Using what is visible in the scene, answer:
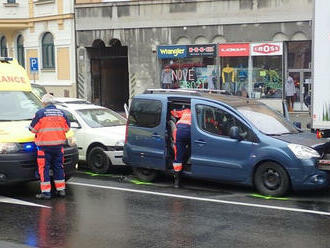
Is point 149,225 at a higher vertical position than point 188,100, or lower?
lower

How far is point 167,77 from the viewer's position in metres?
27.2

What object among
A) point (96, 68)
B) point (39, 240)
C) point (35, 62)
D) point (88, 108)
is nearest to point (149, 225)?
point (39, 240)

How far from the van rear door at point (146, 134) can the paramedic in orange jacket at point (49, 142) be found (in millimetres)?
1825

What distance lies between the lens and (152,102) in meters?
10.4

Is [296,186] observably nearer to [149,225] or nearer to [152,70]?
[149,225]

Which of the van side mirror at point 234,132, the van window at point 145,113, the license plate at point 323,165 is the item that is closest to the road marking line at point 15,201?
the van window at point 145,113

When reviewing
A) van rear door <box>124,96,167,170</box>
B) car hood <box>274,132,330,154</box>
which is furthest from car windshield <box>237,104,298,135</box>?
van rear door <box>124,96,167,170</box>

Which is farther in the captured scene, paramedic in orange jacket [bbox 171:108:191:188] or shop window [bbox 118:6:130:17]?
shop window [bbox 118:6:130:17]

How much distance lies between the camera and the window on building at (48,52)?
31422 millimetres

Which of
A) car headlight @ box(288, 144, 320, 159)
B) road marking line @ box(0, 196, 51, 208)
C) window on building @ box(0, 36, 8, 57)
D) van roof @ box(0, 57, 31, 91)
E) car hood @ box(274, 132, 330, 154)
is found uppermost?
window on building @ box(0, 36, 8, 57)

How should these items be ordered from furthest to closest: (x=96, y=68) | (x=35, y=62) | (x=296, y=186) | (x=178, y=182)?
(x=96, y=68)
(x=35, y=62)
(x=178, y=182)
(x=296, y=186)

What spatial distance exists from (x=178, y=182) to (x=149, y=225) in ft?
9.18

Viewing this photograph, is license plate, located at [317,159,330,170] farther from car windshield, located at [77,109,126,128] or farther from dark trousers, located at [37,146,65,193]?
car windshield, located at [77,109,126,128]

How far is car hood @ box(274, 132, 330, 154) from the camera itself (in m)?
8.96
